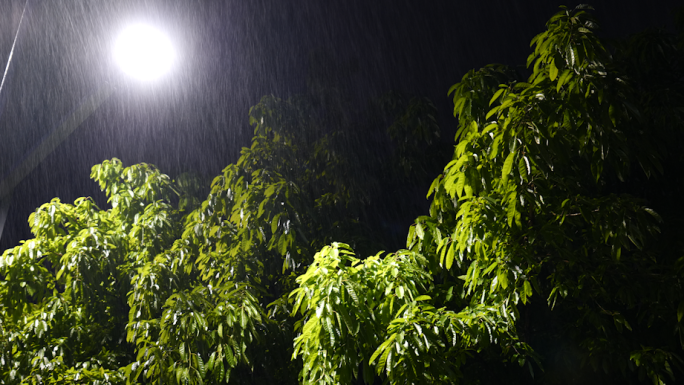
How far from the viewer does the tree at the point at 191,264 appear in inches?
109

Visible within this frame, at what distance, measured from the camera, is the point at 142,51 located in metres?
2.74

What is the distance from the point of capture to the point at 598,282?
2111 millimetres

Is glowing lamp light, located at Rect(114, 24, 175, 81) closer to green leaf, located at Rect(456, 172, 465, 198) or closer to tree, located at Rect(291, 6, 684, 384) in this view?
tree, located at Rect(291, 6, 684, 384)

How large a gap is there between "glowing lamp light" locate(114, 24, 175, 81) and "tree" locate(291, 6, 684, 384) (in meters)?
1.58

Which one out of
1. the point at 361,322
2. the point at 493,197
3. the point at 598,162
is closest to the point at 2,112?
the point at 361,322

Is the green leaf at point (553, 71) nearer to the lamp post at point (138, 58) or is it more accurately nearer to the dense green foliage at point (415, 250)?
the dense green foliage at point (415, 250)

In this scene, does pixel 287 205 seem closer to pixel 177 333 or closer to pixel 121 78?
pixel 177 333

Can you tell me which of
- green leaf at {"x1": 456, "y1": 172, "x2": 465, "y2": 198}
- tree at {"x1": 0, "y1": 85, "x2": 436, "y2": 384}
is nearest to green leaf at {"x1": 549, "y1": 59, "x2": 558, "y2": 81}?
green leaf at {"x1": 456, "y1": 172, "x2": 465, "y2": 198}

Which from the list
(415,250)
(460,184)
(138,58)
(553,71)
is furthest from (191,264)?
(553,71)

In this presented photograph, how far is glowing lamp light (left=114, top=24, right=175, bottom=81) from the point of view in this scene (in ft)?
8.95

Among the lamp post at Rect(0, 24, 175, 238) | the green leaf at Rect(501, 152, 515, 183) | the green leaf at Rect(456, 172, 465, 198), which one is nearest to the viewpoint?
the green leaf at Rect(501, 152, 515, 183)

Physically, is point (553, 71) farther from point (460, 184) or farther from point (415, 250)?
point (415, 250)

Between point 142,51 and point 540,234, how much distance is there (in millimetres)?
2413

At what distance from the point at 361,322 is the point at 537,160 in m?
1.02
